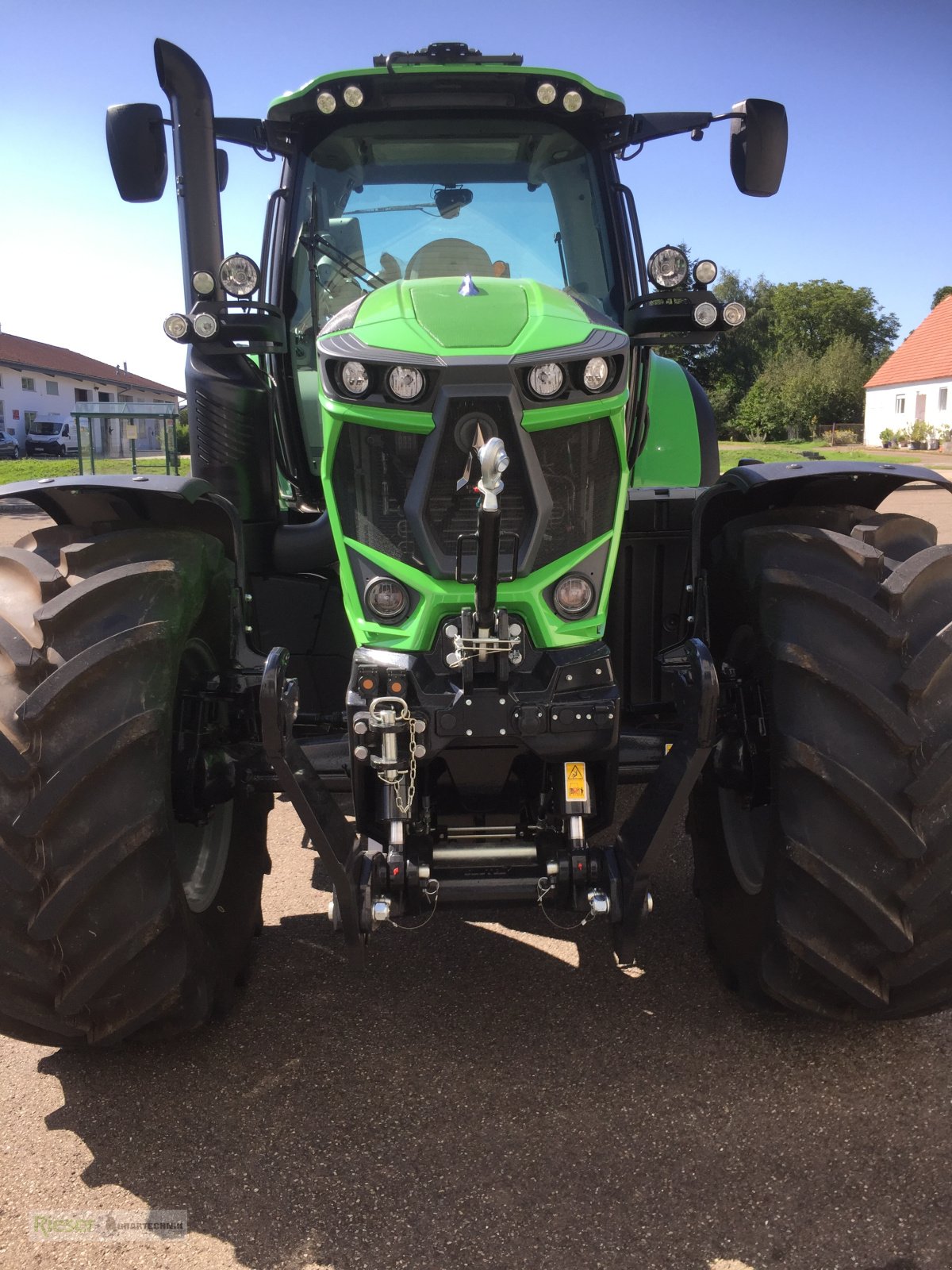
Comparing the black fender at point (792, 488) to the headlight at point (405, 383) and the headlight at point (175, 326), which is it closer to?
the headlight at point (405, 383)

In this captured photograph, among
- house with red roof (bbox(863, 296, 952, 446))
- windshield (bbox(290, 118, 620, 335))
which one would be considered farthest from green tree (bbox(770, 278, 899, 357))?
windshield (bbox(290, 118, 620, 335))

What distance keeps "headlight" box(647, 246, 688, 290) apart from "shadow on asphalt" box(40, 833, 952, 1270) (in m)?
2.13

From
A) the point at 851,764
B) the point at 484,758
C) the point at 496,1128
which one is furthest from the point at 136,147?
the point at 496,1128

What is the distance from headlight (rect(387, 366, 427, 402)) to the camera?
2559 millimetres

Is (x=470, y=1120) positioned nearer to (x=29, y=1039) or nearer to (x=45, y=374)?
(x=29, y=1039)

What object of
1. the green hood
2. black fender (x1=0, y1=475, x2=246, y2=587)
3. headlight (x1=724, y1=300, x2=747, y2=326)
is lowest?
black fender (x1=0, y1=475, x2=246, y2=587)

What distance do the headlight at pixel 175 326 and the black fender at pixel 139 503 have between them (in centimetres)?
56

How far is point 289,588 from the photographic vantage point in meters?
3.70

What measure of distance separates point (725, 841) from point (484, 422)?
4.89ft

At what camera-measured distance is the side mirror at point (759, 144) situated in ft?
11.7

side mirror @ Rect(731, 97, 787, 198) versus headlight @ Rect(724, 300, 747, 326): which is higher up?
side mirror @ Rect(731, 97, 787, 198)

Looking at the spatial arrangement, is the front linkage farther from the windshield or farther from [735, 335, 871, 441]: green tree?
[735, 335, 871, 441]: green tree

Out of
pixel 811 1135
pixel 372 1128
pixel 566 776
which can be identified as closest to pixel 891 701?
pixel 566 776

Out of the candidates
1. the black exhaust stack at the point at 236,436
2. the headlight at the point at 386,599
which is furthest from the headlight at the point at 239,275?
the headlight at the point at 386,599
